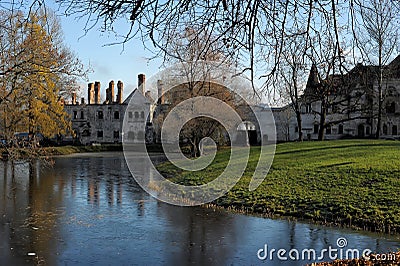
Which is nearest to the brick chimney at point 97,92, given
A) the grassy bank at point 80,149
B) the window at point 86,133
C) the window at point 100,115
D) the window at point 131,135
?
the window at point 100,115

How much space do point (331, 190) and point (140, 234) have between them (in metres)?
7.64

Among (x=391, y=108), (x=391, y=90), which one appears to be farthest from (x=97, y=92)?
(x=391, y=90)

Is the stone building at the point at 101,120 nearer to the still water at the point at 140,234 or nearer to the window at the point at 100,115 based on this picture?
the window at the point at 100,115

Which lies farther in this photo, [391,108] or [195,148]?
[391,108]

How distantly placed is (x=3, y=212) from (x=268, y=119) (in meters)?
38.6

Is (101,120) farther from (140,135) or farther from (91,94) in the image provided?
(140,135)

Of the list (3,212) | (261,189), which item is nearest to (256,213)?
(261,189)

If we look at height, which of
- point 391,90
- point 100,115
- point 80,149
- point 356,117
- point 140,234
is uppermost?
point 391,90

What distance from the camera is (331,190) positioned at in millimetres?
16375

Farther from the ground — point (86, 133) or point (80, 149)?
point (86, 133)

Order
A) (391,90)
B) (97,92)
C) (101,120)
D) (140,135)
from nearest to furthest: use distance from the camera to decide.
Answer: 1. (391,90)
2. (140,135)
3. (101,120)
4. (97,92)

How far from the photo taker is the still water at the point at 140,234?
31.7ft

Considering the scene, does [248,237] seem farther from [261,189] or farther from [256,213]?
[261,189]

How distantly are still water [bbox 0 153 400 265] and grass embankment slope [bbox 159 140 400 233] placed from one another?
109 centimetres
